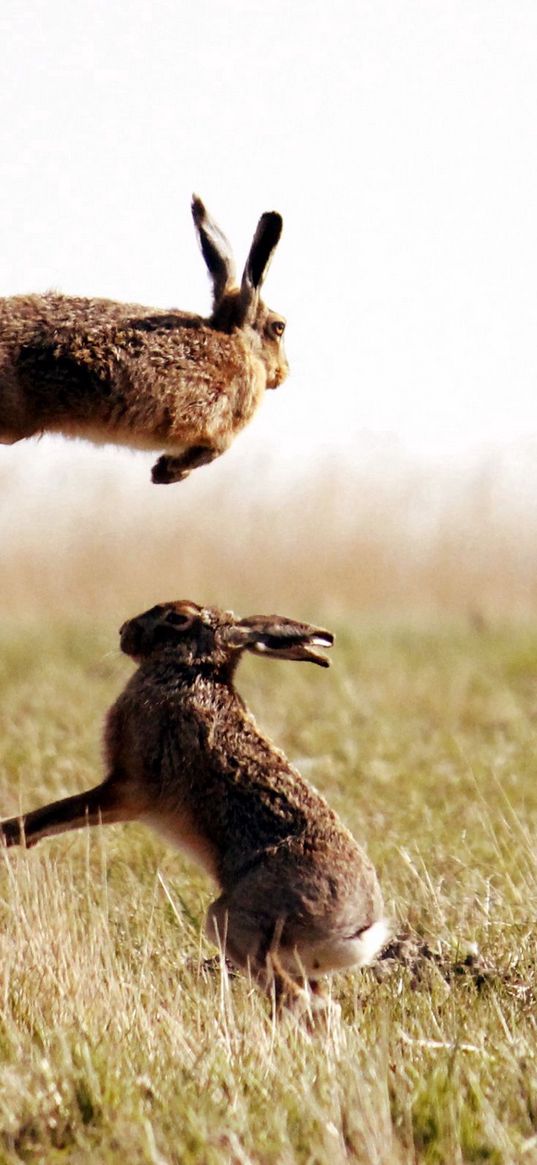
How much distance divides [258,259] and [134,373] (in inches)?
27.3

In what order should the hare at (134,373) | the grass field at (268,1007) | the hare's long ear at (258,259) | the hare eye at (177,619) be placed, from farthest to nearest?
the hare eye at (177,619), the hare's long ear at (258,259), the hare at (134,373), the grass field at (268,1007)

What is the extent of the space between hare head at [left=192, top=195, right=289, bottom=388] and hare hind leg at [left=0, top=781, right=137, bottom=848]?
4.38 ft

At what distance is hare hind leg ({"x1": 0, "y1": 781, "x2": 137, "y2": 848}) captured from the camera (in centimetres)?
547

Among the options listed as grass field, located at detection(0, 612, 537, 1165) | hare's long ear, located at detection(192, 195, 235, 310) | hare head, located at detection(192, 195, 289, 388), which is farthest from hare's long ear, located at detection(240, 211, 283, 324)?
grass field, located at detection(0, 612, 537, 1165)

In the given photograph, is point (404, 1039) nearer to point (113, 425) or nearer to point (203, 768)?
point (203, 768)

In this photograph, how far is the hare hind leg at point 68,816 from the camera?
5.47 meters

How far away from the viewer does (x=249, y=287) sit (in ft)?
17.4

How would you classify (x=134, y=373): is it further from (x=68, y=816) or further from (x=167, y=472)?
(x=68, y=816)

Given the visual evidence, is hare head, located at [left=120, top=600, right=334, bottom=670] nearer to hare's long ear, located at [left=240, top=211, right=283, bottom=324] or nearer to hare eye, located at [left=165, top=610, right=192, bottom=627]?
hare eye, located at [left=165, top=610, right=192, bottom=627]

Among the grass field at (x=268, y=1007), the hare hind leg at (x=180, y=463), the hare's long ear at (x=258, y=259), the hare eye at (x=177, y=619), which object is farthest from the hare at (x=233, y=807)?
the hare's long ear at (x=258, y=259)

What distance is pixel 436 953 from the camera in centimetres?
596

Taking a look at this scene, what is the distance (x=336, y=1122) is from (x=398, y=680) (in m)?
8.28

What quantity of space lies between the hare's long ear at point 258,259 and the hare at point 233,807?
97 centimetres

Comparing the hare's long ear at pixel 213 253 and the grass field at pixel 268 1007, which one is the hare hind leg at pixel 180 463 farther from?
the grass field at pixel 268 1007
